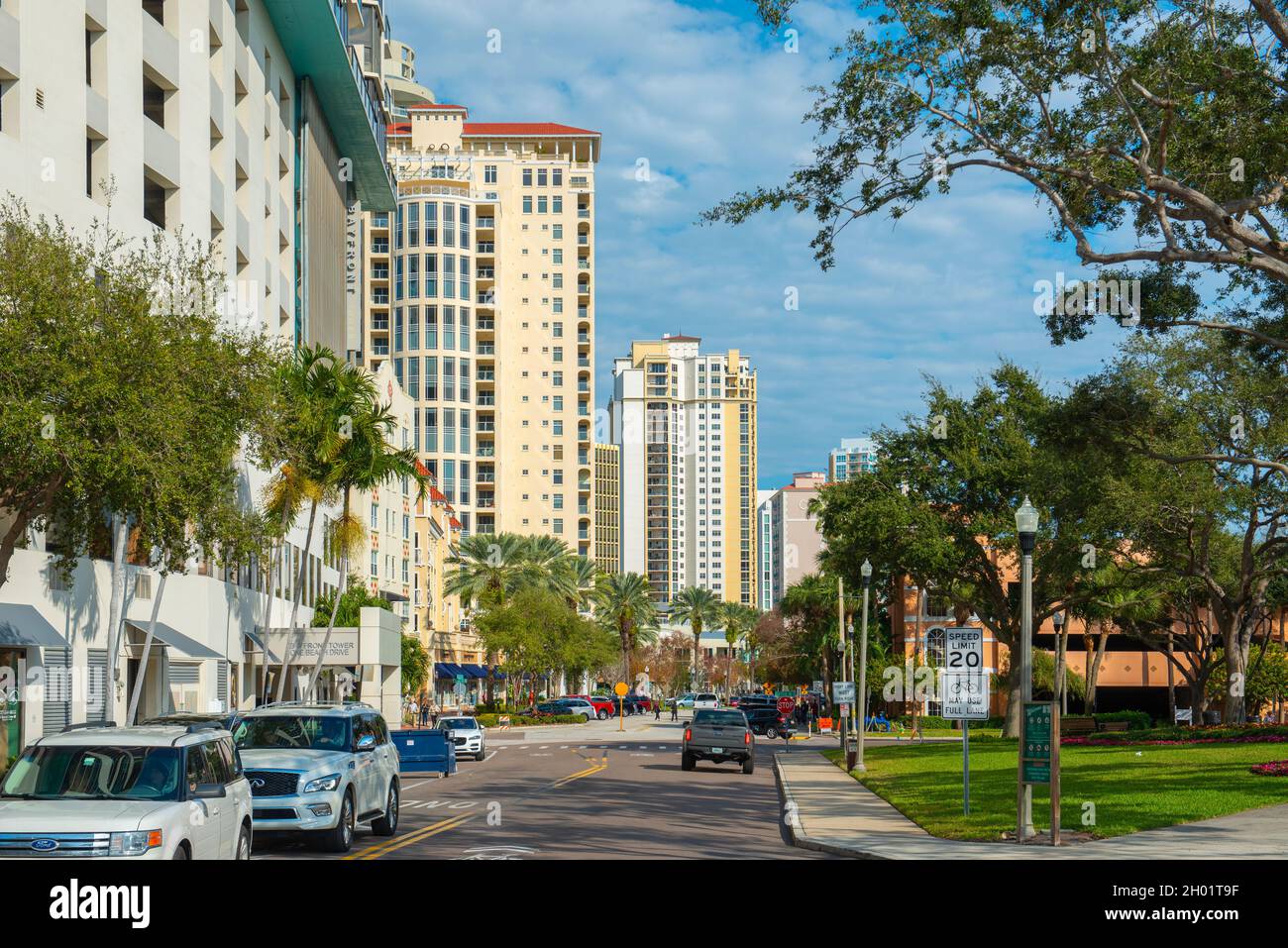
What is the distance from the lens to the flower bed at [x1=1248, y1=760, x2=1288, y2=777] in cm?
2808

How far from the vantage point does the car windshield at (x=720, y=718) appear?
132 ft

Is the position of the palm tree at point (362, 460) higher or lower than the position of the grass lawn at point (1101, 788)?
higher

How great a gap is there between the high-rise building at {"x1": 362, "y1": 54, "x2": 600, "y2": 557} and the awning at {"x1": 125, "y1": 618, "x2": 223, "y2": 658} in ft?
300

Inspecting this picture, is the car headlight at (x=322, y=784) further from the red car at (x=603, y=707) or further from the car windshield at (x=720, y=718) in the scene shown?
the red car at (x=603, y=707)

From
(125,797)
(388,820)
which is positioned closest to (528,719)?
(388,820)

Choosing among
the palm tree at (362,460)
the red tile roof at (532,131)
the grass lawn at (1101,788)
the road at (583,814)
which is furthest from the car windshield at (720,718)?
the red tile roof at (532,131)

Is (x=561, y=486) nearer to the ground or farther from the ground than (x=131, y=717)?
farther from the ground

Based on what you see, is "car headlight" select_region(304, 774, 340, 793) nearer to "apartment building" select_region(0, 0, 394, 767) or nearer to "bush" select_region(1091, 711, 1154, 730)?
"apartment building" select_region(0, 0, 394, 767)

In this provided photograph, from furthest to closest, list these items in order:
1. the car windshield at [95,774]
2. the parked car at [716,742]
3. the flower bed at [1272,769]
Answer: the parked car at [716,742]
the flower bed at [1272,769]
the car windshield at [95,774]

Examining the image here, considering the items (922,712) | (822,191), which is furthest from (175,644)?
(922,712)

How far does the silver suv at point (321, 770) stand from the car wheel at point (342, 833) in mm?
12

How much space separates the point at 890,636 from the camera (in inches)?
3895
